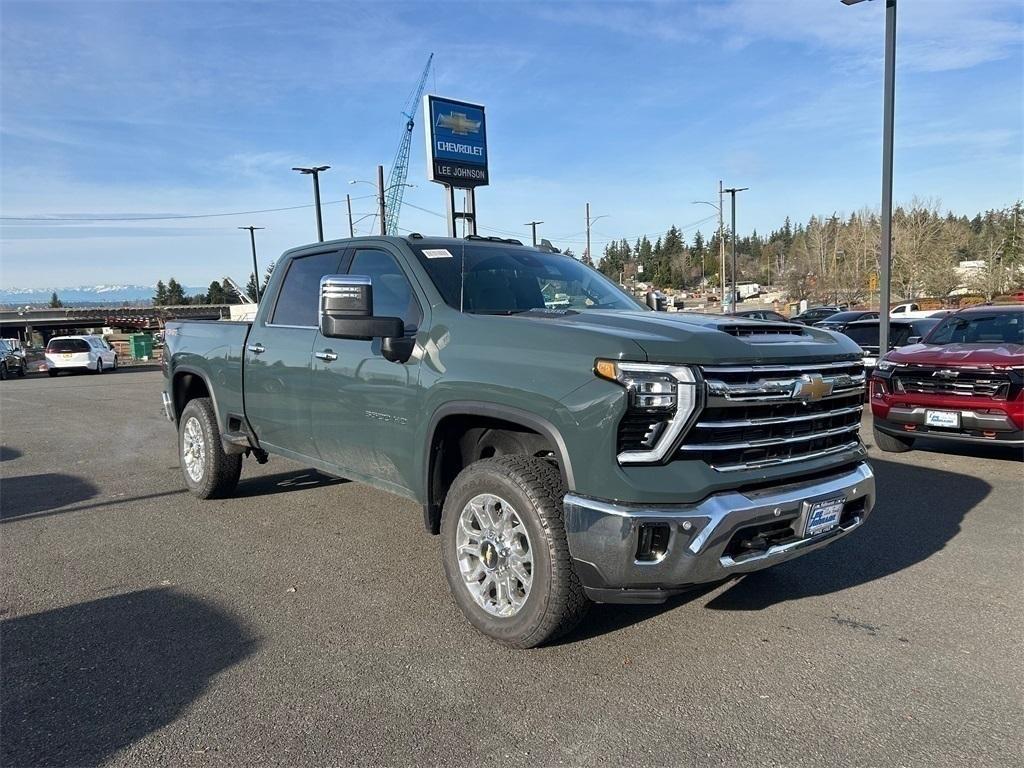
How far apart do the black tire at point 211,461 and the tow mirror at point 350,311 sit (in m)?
2.86

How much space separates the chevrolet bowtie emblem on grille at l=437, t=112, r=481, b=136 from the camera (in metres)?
21.0

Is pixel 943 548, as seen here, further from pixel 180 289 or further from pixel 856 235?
pixel 180 289

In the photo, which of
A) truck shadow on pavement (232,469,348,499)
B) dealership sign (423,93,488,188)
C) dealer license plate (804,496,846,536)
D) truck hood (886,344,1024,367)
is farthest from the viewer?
dealership sign (423,93,488,188)

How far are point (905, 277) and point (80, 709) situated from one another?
207 ft

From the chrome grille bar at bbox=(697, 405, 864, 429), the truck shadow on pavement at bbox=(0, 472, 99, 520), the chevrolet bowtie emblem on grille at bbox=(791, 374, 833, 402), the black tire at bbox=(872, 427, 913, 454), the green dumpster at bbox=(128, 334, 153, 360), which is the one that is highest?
the chevrolet bowtie emblem on grille at bbox=(791, 374, 833, 402)

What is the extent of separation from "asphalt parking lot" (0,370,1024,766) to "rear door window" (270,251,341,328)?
5.22ft

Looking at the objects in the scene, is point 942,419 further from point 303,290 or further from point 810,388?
point 303,290

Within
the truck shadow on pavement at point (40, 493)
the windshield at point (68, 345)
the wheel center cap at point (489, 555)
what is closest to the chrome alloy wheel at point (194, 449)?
the truck shadow on pavement at point (40, 493)

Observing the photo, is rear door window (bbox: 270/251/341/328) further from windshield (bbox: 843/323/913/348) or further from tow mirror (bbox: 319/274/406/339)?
windshield (bbox: 843/323/913/348)

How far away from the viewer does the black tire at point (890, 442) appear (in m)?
8.05

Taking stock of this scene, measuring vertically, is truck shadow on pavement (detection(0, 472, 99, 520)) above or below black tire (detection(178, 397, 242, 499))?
below

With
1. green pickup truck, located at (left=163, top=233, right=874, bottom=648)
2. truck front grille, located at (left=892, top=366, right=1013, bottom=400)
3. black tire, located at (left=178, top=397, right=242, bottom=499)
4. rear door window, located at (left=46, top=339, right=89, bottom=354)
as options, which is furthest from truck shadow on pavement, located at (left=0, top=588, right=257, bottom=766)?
rear door window, located at (left=46, top=339, right=89, bottom=354)

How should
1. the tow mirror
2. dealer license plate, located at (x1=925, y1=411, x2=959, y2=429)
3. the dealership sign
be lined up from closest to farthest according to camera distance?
the tow mirror → dealer license plate, located at (x1=925, y1=411, x2=959, y2=429) → the dealership sign

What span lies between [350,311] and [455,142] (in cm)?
1876
